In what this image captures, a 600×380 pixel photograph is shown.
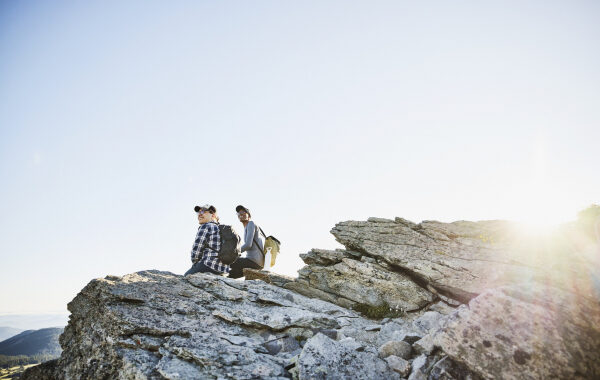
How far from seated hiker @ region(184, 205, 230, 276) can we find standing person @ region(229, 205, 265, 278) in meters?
1.72

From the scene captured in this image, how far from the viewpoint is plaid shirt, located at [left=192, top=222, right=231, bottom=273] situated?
508 inches

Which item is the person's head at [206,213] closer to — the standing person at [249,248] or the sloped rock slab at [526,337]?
the standing person at [249,248]

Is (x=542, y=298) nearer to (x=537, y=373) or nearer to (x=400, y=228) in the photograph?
(x=537, y=373)

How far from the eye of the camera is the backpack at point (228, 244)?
1301cm

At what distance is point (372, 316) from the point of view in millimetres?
11844

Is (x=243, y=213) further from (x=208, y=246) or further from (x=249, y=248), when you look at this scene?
(x=208, y=246)

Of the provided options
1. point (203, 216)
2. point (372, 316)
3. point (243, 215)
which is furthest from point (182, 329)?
point (243, 215)

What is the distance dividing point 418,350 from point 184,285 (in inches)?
349

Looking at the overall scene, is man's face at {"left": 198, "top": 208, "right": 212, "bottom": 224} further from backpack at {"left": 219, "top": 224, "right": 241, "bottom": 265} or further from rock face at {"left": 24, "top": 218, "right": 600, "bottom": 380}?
rock face at {"left": 24, "top": 218, "right": 600, "bottom": 380}

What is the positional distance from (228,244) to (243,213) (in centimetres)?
308

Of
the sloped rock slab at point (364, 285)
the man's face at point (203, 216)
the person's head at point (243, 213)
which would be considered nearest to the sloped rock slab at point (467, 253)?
the sloped rock slab at point (364, 285)

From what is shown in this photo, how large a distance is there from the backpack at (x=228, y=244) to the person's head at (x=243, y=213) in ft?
8.65

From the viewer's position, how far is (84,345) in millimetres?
7570

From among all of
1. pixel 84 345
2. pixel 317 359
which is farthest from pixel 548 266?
pixel 84 345
